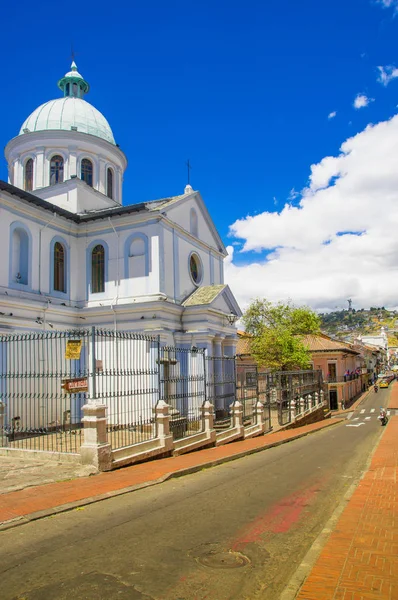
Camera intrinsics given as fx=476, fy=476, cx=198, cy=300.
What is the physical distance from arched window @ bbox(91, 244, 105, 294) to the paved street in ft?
44.7

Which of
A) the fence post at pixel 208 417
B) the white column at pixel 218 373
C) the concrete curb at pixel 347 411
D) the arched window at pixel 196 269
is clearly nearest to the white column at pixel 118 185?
the arched window at pixel 196 269

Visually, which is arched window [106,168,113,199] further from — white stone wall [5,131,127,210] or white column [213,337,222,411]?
white column [213,337,222,411]

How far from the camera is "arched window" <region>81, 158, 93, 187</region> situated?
85.3 feet

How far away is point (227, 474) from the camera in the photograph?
10.8m

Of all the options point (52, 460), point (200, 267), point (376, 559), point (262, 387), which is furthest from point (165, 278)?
point (376, 559)

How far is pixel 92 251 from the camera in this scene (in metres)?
22.5

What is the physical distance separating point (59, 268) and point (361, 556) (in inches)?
747

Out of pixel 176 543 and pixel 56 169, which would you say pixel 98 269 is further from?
pixel 176 543

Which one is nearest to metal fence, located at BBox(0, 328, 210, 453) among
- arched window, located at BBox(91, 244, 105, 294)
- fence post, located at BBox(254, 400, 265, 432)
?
fence post, located at BBox(254, 400, 265, 432)

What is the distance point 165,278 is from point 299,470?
11546 mm

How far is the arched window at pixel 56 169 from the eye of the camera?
83.7 feet

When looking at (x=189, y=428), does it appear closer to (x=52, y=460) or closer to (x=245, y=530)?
(x=52, y=460)

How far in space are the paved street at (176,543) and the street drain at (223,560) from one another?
0.5 inches

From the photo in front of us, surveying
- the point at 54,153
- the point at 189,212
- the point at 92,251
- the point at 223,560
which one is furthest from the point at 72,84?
the point at 223,560
